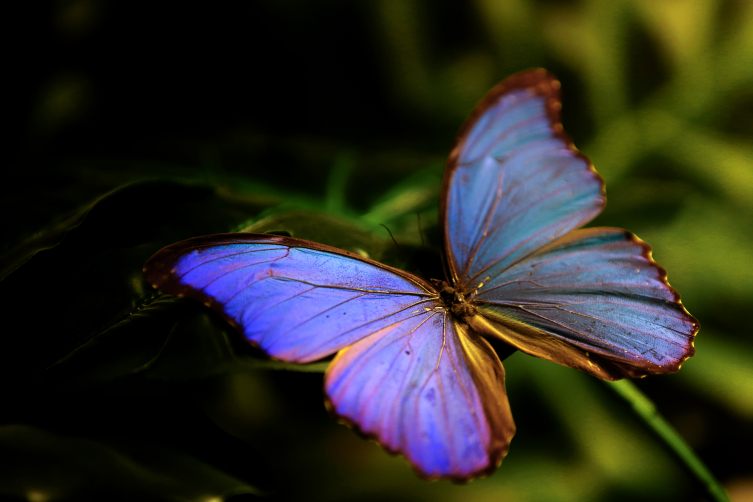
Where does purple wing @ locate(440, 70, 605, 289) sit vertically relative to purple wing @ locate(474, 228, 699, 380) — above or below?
above

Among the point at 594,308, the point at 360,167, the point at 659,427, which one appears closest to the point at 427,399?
the point at 594,308

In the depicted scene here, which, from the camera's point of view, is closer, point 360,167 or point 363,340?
point 363,340

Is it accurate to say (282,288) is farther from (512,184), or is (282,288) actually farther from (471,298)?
(512,184)

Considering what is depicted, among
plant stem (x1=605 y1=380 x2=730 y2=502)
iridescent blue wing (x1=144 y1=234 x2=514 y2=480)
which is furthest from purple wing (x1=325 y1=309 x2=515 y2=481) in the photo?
plant stem (x1=605 y1=380 x2=730 y2=502)

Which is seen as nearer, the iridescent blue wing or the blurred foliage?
the iridescent blue wing

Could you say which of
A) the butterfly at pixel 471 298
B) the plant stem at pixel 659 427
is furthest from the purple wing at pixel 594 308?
the plant stem at pixel 659 427

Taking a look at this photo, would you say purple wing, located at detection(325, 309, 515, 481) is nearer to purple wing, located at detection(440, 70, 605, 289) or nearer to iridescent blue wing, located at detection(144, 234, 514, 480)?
iridescent blue wing, located at detection(144, 234, 514, 480)

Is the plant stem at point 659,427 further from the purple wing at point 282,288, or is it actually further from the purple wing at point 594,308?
the purple wing at point 282,288
